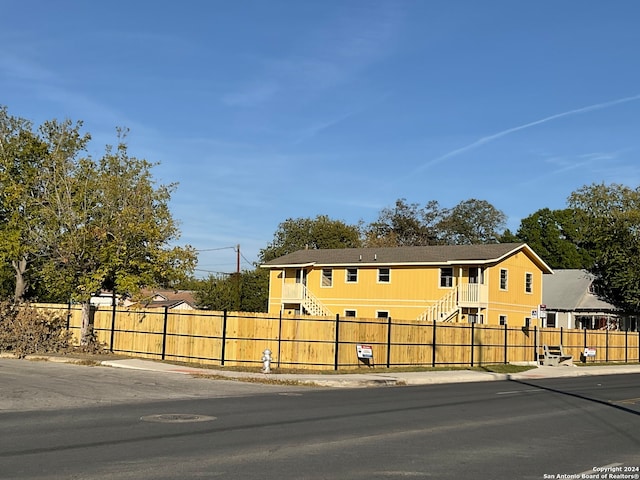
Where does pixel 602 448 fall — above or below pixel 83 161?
below

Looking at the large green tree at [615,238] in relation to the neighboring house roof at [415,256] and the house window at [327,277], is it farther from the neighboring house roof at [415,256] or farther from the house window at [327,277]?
the house window at [327,277]

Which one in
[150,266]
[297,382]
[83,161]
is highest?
[83,161]

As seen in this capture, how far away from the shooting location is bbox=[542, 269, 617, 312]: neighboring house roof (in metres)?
57.6

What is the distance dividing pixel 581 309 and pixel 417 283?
18986 mm

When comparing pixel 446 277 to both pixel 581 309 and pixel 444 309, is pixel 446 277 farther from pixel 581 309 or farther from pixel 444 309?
pixel 581 309

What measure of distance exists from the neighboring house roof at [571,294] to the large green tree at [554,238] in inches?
1198

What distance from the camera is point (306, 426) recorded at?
41.0 feet

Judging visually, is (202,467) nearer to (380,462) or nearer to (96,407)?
(380,462)

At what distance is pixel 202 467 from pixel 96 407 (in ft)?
23.3

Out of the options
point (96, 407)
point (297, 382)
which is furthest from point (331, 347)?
point (96, 407)

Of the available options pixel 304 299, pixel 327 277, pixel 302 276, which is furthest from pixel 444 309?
pixel 302 276

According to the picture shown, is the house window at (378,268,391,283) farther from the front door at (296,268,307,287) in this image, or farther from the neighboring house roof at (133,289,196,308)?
the neighboring house roof at (133,289,196,308)

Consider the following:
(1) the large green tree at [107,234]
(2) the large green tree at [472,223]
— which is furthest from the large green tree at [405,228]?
(1) the large green tree at [107,234]

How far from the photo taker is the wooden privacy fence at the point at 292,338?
87.2ft
